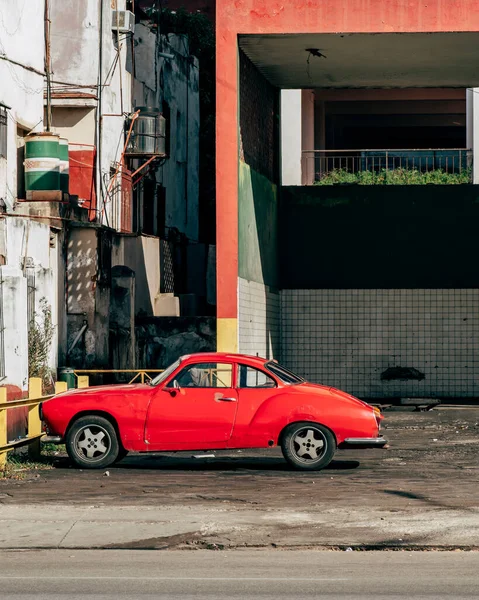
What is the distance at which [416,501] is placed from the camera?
13195 millimetres

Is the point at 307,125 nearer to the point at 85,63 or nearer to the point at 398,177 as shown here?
the point at 398,177

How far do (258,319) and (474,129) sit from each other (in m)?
9.08

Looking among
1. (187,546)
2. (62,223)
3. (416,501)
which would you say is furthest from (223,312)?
(187,546)

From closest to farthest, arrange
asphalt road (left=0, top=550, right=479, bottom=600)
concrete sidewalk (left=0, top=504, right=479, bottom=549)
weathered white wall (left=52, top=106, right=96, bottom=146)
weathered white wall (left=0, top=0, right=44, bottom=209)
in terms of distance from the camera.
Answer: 1. asphalt road (left=0, top=550, right=479, bottom=600)
2. concrete sidewalk (left=0, top=504, right=479, bottom=549)
3. weathered white wall (left=0, top=0, right=44, bottom=209)
4. weathered white wall (left=52, top=106, right=96, bottom=146)

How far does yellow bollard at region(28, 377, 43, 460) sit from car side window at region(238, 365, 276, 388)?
321 cm

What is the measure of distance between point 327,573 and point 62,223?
16946mm

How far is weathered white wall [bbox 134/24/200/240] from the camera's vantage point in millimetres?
36188

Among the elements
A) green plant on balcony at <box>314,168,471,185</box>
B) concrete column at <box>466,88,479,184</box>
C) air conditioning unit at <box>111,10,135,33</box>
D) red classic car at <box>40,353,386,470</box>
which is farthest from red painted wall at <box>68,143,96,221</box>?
red classic car at <box>40,353,386,470</box>

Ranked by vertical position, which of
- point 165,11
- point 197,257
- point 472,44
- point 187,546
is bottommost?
point 187,546

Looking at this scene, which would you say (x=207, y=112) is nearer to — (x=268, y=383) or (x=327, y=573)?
(x=268, y=383)

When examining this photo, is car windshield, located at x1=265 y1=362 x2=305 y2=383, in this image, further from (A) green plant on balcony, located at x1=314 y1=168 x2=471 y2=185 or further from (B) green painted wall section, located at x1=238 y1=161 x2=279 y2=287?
(A) green plant on balcony, located at x1=314 y1=168 x2=471 y2=185

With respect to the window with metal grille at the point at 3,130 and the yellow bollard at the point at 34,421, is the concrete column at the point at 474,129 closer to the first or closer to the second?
the window with metal grille at the point at 3,130

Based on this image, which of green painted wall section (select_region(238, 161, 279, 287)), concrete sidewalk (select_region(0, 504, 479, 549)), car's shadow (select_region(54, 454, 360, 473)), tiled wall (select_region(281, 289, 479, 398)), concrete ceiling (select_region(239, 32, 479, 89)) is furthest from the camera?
tiled wall (select_region(281, 289, 479, 398))

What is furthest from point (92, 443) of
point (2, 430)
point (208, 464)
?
point (208, 464)
